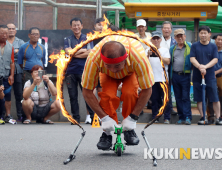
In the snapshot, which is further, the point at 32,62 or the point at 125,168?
the point at 32,62

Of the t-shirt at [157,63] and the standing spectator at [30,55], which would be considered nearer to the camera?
the t-shirt at [157,63]

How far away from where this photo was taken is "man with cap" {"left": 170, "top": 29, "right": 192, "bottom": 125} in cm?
946

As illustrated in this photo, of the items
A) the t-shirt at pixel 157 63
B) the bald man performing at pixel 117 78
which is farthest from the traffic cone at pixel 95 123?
the bald man performing at pixel 117 78

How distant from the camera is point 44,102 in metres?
9.64

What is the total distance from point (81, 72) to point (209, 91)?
9.90 feet

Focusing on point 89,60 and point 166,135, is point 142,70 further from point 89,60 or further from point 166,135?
point 166,135

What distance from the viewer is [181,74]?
9.58 meters

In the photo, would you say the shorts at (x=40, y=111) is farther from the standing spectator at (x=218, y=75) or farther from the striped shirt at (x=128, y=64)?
the striped shirt at (x=128, y=64)

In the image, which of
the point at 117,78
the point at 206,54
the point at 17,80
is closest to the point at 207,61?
the point at 206,54

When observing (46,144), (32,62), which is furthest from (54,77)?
(46,144)

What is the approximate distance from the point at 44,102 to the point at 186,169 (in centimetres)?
613

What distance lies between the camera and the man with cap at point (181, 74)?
9461 millimetres

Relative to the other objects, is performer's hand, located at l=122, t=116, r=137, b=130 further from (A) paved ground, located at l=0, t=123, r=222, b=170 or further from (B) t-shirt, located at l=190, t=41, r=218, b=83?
(B) t-shirt, located at l=190, t=41, r=218, b=83

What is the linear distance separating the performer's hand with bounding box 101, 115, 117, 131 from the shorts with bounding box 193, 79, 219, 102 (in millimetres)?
5199
